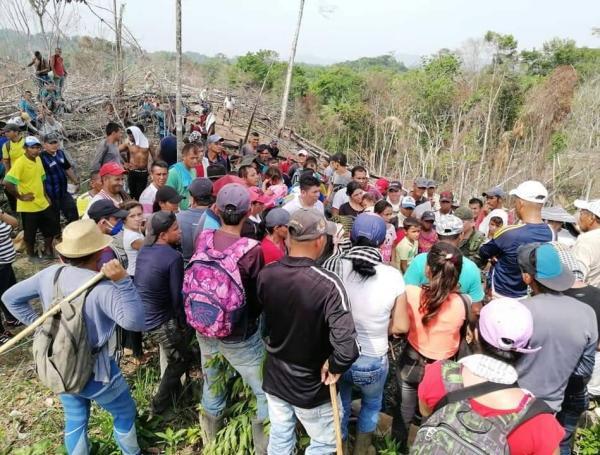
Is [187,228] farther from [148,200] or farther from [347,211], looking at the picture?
[347,211]

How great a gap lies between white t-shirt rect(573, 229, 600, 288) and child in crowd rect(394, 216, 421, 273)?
1.39 metres

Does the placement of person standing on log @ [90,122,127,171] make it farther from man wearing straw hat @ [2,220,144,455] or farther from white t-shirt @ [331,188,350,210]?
man wearing straw hat @ [2,220,144,455]

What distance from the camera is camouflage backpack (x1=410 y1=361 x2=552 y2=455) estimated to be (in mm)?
1437

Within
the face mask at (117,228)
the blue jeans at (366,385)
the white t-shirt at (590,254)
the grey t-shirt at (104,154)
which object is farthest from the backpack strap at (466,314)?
the grey t-shirt at (104,154)

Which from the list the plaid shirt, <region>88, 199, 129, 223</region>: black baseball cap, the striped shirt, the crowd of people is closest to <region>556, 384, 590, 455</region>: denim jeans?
the crowd of people

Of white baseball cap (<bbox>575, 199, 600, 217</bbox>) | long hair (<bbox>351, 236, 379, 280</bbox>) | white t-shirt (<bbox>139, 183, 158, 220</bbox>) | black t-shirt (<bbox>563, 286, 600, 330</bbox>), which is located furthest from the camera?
white t-shirt (<bbox>139, 183, 158, 220</bbox>)

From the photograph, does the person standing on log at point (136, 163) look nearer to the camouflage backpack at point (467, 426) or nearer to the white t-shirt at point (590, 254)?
the white t-shirt at point (590, 254)

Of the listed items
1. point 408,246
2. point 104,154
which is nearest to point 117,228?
point 104,154

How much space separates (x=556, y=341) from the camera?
7.42ft

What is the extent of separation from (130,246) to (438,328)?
2368 millimetres

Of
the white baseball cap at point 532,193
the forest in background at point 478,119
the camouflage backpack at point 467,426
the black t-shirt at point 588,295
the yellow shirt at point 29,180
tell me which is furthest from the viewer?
the forest in background at point 478,119

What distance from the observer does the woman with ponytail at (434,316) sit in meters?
2.45

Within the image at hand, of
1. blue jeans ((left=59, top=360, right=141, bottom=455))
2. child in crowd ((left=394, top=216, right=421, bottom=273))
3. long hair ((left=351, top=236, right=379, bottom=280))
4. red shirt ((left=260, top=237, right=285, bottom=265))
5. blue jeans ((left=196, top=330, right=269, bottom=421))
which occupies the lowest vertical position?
blue jeans ((left=59, top=360, right=141, bottom=455))

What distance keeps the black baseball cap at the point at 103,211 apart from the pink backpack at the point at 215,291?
1399 millimetres
